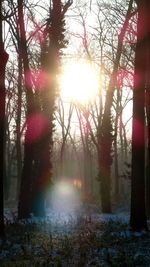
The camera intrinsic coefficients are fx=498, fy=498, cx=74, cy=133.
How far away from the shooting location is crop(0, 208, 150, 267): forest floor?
28.9ft

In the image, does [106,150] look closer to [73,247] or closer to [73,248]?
[73,247]

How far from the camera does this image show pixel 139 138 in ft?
45.8

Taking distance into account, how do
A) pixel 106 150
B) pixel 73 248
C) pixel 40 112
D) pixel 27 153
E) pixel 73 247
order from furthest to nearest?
pixel 106 150
pixel 40 112
pixel 27 153
pixel 73 247
pixel 73 248

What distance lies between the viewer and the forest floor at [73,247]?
8.80 metres

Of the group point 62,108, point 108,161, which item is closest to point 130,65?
point 108,161

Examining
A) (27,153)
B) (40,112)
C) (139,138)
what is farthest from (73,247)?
(40,112)

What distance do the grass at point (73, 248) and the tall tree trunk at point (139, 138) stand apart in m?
0.61

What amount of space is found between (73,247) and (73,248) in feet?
0.44

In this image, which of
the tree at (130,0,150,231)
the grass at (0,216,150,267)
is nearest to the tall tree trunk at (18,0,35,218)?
the grass at (0,216,150,267)

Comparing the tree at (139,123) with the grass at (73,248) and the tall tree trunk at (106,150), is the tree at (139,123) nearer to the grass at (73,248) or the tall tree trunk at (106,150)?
the grass at (73,248)

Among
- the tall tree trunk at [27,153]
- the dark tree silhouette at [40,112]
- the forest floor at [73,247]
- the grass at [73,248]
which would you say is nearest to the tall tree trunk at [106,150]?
the dark tree silhouette at [40,112]

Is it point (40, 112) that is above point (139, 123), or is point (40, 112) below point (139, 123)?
above

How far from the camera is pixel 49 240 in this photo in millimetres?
11602

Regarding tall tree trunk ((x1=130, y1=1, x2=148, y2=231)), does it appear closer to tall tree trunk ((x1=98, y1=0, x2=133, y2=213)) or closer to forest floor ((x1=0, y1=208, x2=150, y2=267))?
forest floor ((x1=0, y1=208, x2=150, y2=267))
